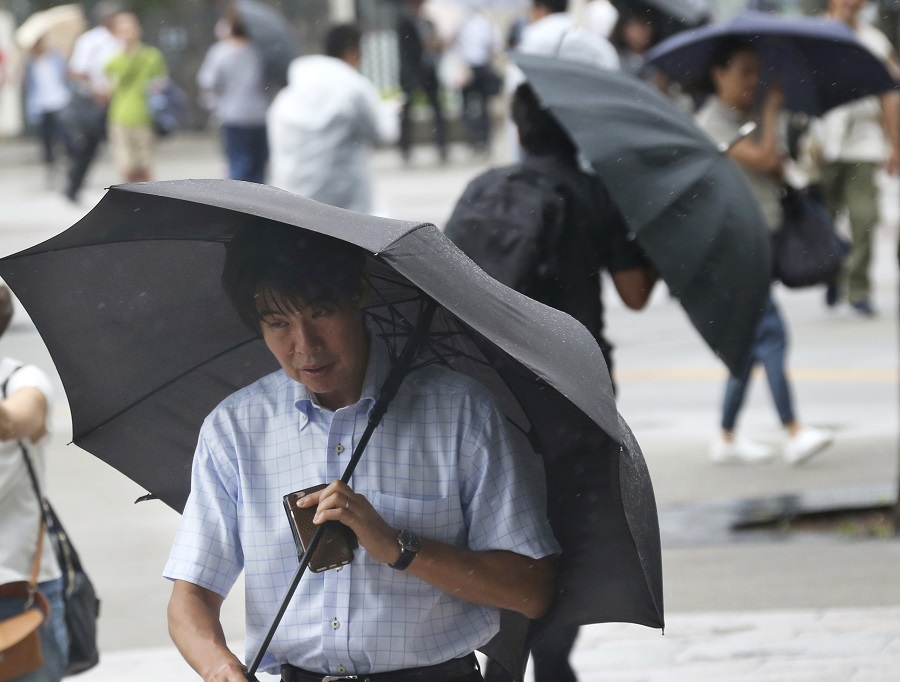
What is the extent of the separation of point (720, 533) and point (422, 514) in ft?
15.1

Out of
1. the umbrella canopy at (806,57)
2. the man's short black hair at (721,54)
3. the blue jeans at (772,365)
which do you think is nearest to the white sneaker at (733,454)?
the blue jeans at (772,365)

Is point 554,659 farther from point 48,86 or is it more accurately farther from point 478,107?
point 478,107

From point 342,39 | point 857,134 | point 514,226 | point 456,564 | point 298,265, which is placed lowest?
point 857,134

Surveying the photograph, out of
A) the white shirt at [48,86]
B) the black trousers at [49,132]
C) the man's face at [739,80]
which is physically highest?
the man's face at [739,80]

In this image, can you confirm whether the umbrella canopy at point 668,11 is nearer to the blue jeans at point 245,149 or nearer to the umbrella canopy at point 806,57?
the umbrella canopy at point 806,57

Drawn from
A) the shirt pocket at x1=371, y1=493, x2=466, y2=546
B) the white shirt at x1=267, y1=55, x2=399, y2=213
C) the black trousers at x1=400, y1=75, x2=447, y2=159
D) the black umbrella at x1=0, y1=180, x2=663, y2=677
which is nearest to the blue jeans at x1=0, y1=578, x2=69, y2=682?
the black umbrella at x1=0, y1=180, x2=663, y2=677

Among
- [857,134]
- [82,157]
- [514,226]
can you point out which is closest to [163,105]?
[82,157]

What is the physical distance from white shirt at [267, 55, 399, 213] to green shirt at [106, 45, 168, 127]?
27.6 feet

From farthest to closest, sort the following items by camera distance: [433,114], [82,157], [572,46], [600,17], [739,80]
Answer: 1. [433,114]
2. [82,157]
3. [600,17]
4. [739,80]
5. [572,46]

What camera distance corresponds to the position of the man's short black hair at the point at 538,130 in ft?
16.5

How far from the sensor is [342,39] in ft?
36.9

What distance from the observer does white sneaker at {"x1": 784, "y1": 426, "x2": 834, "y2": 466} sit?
8438 millimetres

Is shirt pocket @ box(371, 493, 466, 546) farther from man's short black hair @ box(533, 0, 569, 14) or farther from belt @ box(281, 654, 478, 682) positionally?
man's short black hair @ box(533, 0, 569, 14)

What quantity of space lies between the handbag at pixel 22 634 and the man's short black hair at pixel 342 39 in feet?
24.8
